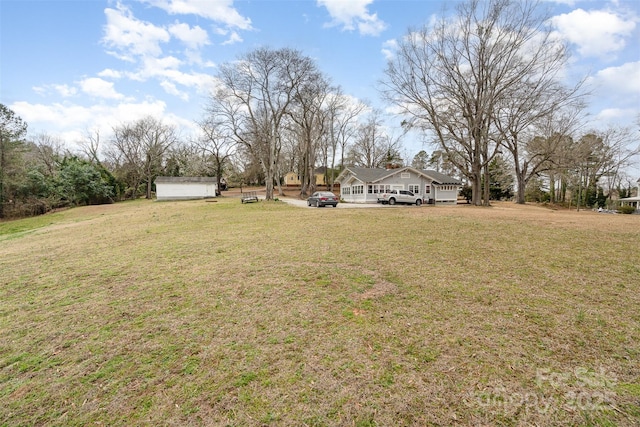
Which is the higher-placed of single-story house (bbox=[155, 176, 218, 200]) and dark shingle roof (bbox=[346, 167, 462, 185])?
dark shingle roof (bbox=[346, 167, 462, 185])

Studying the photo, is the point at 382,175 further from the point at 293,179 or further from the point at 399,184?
the point at 293,179

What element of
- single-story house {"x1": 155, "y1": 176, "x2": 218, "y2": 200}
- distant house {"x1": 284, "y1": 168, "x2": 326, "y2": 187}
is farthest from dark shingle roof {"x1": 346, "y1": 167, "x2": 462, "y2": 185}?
distant house {"x1": 284, "y1": 168, "x2": 326, "y2": 187}

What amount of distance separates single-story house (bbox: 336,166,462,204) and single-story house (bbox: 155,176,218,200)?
64.2 feet

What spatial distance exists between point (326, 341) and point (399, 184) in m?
31.5

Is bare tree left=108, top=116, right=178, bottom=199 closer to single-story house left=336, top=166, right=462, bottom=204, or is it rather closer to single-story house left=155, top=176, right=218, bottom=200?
single-story house left=155, top=176, right=218, bottom=200

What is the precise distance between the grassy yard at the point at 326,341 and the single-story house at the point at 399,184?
2573cm

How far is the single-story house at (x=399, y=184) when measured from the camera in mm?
32250

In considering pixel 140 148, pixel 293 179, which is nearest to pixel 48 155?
pixel 140 148

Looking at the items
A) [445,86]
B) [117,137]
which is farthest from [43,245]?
[117,137]

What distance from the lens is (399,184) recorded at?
3306 cm

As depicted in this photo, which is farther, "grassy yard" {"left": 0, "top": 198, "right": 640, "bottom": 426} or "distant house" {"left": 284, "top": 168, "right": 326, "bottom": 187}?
"distant house" {"left": 284, "top": 168, "right": 326, "bottom": 187}

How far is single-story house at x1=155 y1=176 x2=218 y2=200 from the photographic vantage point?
36688 millimetres

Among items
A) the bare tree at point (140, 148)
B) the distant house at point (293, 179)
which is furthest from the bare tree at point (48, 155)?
the distant house at point (293, 179)

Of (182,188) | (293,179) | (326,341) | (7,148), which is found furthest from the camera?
(293,179)
